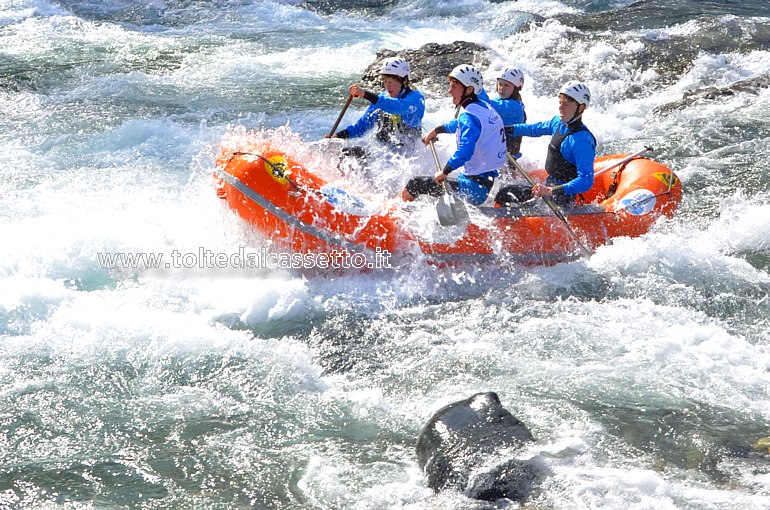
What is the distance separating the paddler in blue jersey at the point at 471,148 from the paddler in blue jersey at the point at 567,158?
25 centimetres

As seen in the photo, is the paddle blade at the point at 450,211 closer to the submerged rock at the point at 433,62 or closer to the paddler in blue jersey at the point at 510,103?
the paddler in blue jersey at the point at 510,103

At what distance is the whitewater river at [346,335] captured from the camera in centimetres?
498

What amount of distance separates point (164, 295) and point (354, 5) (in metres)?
12.2

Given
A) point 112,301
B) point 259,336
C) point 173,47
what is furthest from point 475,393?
point 173,47

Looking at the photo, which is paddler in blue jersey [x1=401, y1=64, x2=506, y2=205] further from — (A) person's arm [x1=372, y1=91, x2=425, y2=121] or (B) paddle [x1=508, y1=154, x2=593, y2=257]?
(A) person's arm [x1=372, y1=91, x2=425, y2=121]

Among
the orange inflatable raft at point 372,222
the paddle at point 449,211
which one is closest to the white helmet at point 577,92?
the orange inflatable raft at point 372,222

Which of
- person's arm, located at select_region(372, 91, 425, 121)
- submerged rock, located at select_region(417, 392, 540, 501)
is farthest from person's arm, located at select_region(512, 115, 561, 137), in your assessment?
submerged rock, located at select_region(417, 392, 540, 501)

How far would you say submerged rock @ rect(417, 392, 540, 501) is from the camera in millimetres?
4715

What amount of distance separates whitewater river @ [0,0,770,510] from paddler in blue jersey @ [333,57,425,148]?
1.06 ft

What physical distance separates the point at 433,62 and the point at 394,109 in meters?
5.14

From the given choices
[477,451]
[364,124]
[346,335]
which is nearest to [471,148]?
[364,124]

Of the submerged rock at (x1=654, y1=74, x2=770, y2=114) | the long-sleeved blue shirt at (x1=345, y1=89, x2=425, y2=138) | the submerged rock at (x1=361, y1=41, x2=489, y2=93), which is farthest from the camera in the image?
the submerged rock at (x1=361, y1=41, x2=489, y2=93)

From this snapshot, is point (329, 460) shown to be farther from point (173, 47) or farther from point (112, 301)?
point (173, 47)

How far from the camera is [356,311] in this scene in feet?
22.6
